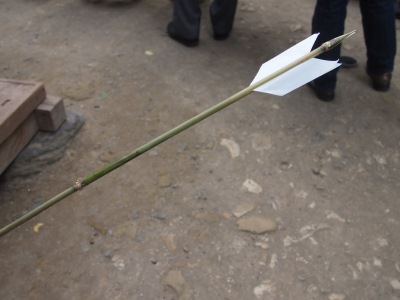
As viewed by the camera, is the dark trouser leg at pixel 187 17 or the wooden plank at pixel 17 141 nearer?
the wooden plank at pixel 17 141

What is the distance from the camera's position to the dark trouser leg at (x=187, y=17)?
314 centimetres

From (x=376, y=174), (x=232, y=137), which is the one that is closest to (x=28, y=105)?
(x=232, y=137)

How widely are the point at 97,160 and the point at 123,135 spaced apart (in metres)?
0.25

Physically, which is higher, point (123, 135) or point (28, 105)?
point (28, 105)

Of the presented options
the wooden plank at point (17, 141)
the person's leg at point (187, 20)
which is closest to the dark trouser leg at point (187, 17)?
the person's leg at point (187, 20)

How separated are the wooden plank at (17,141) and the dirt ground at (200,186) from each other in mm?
135

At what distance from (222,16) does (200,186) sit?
6.05ft

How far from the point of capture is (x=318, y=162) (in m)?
2.25

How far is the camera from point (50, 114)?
2.08 meters

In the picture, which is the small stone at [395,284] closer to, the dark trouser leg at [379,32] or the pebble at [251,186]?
the pebble at [251,186]

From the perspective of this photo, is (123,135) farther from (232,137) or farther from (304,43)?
(304,43)

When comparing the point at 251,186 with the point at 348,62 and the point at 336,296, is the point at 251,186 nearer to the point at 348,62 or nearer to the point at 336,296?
the point at 336,296

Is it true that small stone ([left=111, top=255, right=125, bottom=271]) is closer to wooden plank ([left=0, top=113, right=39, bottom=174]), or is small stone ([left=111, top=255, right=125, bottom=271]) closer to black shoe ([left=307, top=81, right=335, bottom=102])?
wooden plank ([left=0, top=113, right=39, bottom=174])

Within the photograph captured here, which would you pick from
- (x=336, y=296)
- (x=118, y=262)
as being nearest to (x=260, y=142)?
(x=336, y=296)
